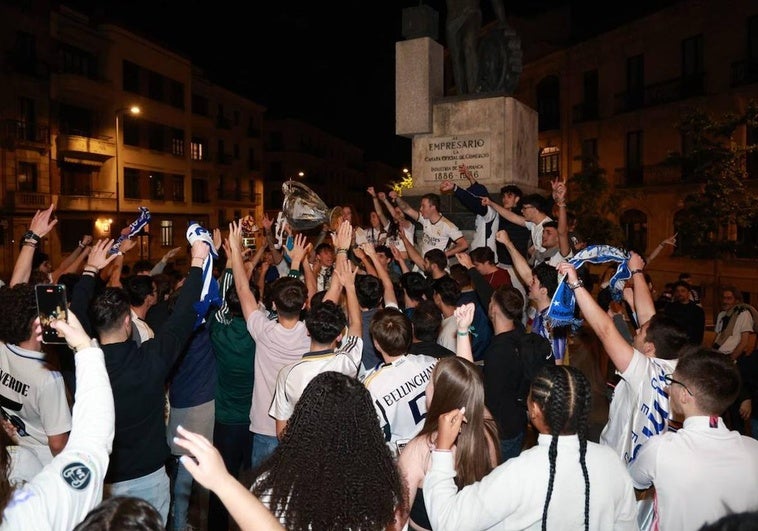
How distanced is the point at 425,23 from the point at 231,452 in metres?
8.36

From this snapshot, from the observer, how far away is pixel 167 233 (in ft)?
148

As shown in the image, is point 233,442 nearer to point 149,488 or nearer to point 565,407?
point 149,488

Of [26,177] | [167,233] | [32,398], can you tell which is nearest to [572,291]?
[32,398]

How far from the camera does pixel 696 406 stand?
3.06m

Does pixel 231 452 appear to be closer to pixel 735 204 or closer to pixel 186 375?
pixel 186 375

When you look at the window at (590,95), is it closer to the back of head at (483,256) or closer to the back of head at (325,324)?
the back of head at (483,256)

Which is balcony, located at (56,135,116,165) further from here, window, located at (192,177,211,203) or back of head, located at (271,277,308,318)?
back of head, located at (271,277,308,318)

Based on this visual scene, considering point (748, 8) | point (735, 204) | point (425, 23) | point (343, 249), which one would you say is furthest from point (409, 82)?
point (748, 8)

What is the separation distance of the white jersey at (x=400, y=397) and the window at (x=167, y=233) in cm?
4326

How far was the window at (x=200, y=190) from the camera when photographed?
49156 millimetres

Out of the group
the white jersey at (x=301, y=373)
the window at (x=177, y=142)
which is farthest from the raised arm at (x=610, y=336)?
the window at (x=177, y=142)

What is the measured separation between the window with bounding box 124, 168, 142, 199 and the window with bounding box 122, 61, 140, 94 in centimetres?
518

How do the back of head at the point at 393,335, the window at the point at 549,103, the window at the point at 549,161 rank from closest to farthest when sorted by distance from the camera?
the back of head at the point at 393,335 < the window at the point at 549,161 < the window at the point at 549,103

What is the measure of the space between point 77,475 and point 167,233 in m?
45.3
